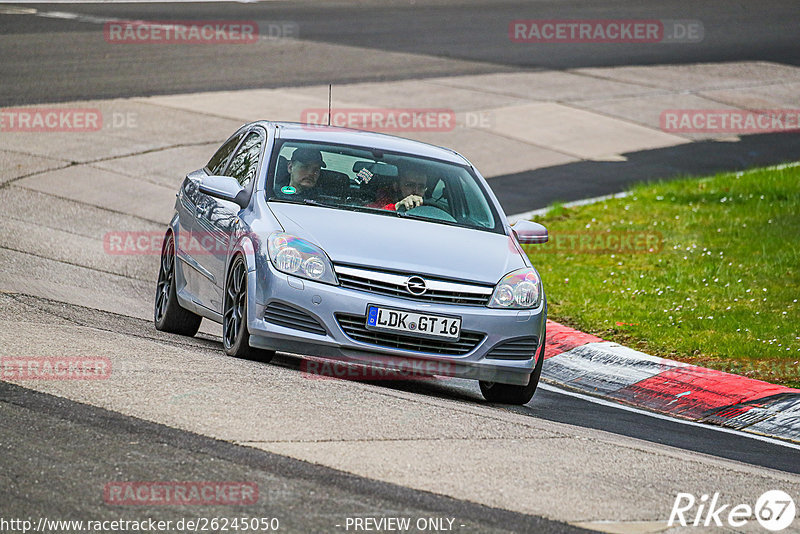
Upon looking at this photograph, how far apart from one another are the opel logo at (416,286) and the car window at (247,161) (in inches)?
66.6

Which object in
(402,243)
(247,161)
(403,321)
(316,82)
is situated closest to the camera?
(403,321)

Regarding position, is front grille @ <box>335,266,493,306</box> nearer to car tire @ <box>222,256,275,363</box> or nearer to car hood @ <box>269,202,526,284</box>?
car hood @ <box>269,202,526,284</box>

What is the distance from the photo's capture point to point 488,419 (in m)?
7.00

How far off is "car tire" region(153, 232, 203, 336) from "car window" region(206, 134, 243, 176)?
0.61m

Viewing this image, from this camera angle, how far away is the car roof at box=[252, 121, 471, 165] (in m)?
9.12

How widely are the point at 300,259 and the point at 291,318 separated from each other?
1.18ft

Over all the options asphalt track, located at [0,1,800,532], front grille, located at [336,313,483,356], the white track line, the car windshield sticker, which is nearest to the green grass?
the white track line

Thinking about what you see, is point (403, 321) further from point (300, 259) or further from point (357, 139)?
point (357, 139)

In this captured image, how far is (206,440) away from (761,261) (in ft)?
26.9

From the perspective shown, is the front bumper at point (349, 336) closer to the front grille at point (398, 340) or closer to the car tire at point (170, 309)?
the front grille at point (398, 340)

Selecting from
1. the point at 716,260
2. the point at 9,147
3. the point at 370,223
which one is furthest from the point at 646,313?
the point at 9,147

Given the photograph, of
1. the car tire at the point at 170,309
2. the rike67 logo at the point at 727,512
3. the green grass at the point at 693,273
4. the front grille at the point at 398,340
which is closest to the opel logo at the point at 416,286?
the front grille at the point at 398,340

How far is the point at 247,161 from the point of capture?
30.2 ft

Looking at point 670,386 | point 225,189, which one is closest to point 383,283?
point 225,189
